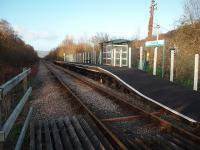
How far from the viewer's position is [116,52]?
837 inches

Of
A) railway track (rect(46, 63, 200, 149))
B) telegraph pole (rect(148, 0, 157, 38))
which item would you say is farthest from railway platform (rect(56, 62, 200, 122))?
telegraph pole (rect(148, 0, 157, 38))

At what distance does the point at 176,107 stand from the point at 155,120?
1.62 m

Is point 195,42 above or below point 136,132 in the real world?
above

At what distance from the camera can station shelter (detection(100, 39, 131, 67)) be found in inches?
812

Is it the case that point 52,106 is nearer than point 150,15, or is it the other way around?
point 52,106

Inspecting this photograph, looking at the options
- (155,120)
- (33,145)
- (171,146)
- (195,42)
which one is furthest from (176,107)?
(195,42)

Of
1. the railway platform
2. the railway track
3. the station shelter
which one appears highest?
the station shelter

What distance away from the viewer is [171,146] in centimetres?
480

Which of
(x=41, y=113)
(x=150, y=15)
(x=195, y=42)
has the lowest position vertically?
(x=41, y=113)

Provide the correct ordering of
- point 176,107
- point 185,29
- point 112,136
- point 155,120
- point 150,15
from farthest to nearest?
point 150,15, point 185,29, point 176,107, point 155,120, point 112,136

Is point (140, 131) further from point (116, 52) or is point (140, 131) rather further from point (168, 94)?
point (116, 52)

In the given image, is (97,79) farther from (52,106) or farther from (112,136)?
(112,136)

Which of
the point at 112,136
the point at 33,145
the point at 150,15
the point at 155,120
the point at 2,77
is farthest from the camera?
the point at 150,15

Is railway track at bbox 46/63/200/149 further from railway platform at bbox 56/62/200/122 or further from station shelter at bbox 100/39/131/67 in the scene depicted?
station shelter at bbox 100/39/131/67
